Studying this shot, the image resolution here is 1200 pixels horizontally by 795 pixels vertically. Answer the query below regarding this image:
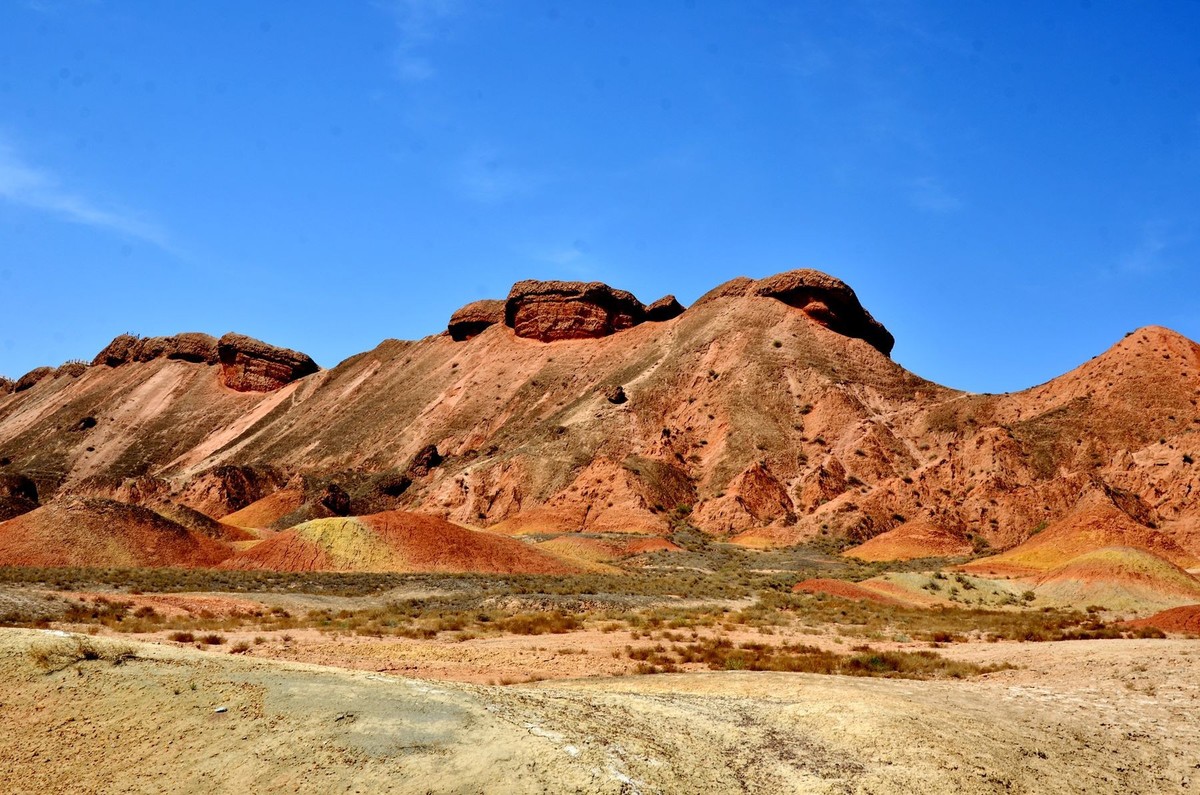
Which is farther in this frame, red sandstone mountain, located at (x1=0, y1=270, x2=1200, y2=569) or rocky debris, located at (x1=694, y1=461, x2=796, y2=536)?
rocky debris, located at (x1=694, y1=461, x2=796, y2=536)

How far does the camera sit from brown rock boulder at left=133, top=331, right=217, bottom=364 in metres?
114

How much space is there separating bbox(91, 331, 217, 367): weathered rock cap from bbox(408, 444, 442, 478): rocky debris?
52.2m

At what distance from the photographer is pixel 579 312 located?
3413 inches

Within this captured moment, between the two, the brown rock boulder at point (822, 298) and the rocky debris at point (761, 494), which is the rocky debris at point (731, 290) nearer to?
the brown rock boulder at point (822, 298)

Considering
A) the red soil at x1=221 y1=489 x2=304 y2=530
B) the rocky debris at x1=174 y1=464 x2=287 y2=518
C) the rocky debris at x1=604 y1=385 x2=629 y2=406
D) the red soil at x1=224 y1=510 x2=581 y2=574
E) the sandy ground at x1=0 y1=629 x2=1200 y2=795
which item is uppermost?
the rocky debris at x1=604 y1=385 x2=629 y2=406

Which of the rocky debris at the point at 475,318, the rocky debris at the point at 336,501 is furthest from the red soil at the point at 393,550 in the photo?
the rocky debris at the point at 475,318

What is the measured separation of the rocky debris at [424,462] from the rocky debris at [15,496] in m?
25.0

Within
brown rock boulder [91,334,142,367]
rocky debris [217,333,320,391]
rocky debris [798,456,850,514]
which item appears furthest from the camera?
brown rock boulder [91,334,142,367]

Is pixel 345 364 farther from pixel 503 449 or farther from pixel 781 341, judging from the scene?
pixel 781 341

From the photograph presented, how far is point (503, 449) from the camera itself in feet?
226

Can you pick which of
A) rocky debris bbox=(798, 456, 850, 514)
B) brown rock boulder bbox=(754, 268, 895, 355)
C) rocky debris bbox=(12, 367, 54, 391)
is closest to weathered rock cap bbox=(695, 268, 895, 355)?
brown rock boulder bbox=(754, 268, 895, 355)

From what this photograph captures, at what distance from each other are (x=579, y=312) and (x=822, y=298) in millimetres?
22311

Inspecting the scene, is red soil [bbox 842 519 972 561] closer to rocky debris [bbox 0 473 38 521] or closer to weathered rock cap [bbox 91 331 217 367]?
rocky debris [bbox 0 473 38 521]

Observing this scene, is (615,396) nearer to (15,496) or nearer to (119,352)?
(15,496)
